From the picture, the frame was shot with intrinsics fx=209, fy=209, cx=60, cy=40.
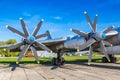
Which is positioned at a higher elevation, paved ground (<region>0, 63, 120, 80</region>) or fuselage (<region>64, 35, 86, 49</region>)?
fuselage (<region>64, 35, 86, 49</region>)

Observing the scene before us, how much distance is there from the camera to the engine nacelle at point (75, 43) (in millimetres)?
20531

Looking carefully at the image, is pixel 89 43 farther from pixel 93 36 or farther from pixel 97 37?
pixel 97 37

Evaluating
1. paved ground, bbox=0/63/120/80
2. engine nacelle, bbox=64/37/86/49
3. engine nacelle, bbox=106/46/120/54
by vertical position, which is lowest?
paved ground, bbox=0/63/120/80

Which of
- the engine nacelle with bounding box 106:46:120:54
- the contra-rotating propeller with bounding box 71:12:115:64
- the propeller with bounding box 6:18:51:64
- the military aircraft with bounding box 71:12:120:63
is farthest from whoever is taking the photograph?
the engine nacelle with bounding box 106:46:120:54

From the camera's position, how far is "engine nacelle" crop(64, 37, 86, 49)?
67.4 ft

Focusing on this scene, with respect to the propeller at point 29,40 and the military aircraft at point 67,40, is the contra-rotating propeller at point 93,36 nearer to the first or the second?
the military aircraft at point 67,40

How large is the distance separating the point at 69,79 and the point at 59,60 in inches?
505

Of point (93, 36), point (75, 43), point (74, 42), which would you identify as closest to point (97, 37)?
point (93, 36)

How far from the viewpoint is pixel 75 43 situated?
21328mm

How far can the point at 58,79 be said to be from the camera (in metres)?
11.8

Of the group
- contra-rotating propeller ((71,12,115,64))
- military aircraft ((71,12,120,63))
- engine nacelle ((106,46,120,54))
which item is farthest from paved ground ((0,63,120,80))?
engine nacelle ((106,46,120,54))

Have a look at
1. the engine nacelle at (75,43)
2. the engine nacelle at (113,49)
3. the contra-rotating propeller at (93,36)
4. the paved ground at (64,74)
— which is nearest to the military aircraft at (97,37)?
the contra-rotating propeller at (93,36)

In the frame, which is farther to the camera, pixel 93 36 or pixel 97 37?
pixel 93 36

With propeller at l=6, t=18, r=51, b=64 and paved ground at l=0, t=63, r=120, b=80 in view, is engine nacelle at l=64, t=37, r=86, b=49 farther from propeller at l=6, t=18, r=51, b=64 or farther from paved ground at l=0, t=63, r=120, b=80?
paved ground at l=0, t=63, r=120, b=80
